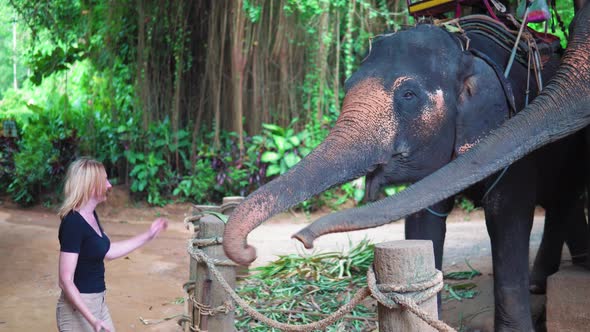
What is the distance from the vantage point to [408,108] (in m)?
3.27

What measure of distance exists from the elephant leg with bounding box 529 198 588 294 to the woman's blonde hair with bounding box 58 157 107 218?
3024mm

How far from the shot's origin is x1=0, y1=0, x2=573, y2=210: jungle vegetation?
919 cm

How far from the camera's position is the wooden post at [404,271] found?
196 cm

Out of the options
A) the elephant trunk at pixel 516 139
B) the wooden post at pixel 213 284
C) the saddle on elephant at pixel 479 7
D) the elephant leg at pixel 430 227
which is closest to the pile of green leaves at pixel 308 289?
the elephant leg at pixel 430 227

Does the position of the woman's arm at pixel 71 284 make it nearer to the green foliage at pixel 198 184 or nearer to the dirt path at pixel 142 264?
the dirt path at pixel 142 264

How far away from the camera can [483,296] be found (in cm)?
441

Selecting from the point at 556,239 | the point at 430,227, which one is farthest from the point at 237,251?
the point at 556,239

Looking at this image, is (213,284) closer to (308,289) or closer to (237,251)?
(237,251)

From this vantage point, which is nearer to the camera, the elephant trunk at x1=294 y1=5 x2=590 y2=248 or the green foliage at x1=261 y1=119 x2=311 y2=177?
the elephant trunk at x1=294 y1=5 x2=590 y2=248

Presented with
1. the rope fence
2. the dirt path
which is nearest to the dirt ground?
the dirt path

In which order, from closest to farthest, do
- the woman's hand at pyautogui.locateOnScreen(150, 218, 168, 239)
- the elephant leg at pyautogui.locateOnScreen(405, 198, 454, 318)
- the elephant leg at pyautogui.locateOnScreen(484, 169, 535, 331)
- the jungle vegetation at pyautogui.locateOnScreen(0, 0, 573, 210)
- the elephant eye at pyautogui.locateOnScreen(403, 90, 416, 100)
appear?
the woman's hand at pyautogui.locateOnScreen(150, 218, 168, 239)
the elephant eye at pyautogui.locateOnScreen(403, 90, 416, 100)
the elephant leg at pyautogui.locateOnScreen(484, 169, 535, 331)
the elephant leg at pyautogui.locateOnScreen(405, 198, 454, 318)
the jungle vegetation at pyautogui.locateOnScreen(0, 0, 573, 210)

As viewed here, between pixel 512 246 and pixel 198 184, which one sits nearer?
pixel 512 246

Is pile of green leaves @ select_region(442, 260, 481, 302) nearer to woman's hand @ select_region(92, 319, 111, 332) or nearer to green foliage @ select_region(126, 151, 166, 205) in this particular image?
woman's hand @ select_region(92, 319, 111, 332)

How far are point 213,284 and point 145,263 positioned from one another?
3259 mm
